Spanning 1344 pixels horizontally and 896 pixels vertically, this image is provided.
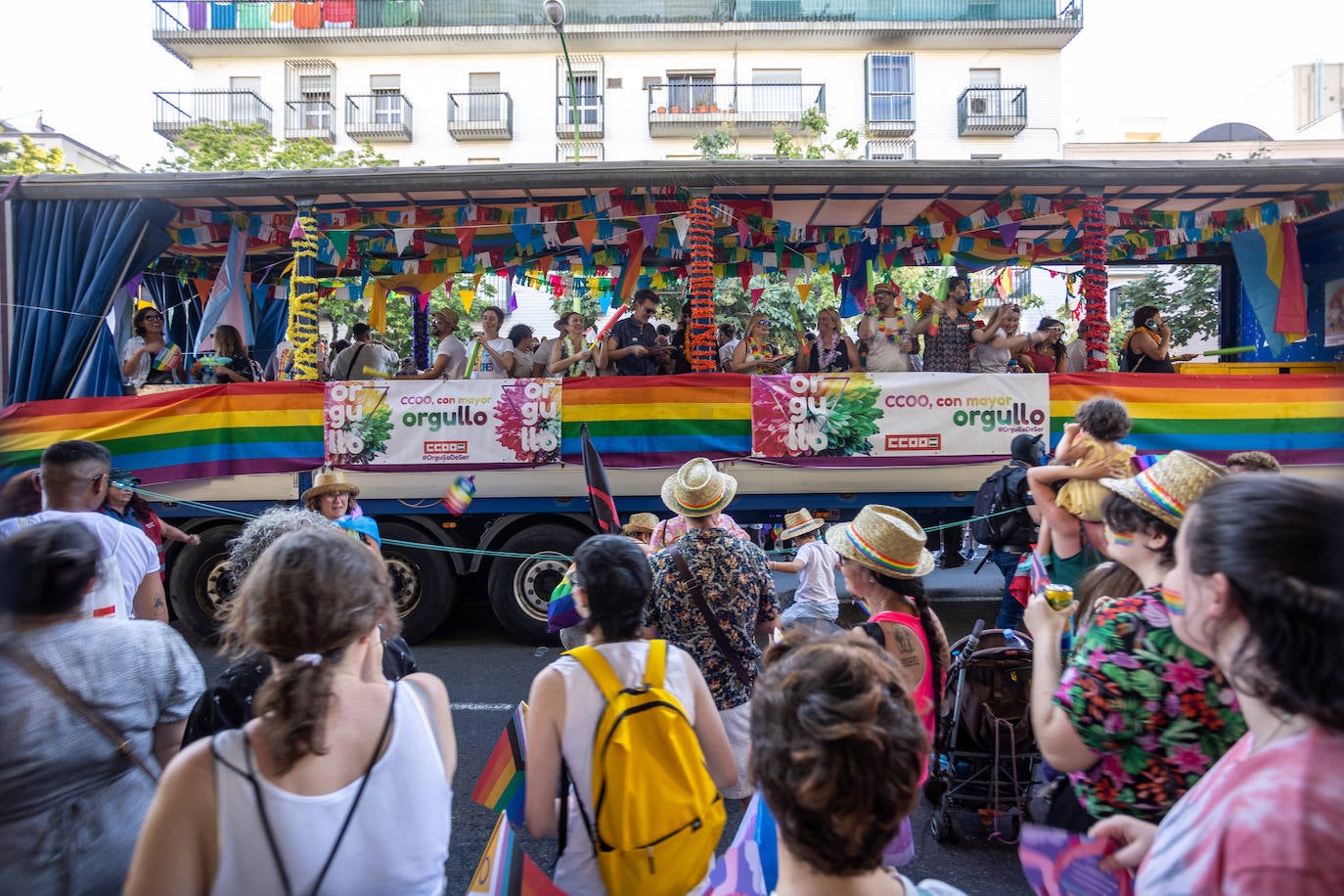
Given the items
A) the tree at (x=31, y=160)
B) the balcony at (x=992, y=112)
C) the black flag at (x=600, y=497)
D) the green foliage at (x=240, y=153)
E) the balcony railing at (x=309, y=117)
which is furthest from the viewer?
the balcony railing at (x=309, y=117)

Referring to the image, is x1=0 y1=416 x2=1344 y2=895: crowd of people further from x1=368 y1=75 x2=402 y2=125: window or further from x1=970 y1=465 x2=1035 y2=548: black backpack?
x1=368 y1=75 x2=402 y2=125: window

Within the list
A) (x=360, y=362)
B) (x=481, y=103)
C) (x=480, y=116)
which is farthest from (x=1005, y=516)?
(x=481, y=103)

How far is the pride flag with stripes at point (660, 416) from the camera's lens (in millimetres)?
6828

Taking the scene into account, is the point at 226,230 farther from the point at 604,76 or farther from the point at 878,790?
the point at 604,76

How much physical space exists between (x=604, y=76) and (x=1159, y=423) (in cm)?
2887

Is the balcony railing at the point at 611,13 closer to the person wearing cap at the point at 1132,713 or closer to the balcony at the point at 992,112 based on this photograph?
the balcony at the point at 992,112

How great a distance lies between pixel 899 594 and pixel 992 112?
3149 cm

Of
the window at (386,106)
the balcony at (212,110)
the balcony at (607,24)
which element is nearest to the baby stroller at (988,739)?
the balcony at (607,24)

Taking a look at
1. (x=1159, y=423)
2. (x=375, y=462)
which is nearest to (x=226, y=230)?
(x=375, y=462)

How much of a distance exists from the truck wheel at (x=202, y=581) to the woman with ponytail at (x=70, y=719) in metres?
5.30

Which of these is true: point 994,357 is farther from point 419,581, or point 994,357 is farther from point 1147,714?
point 1147,714

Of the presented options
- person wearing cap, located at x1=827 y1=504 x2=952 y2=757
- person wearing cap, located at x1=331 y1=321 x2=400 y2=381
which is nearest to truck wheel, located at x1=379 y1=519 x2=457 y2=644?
person wearing cap, located at x1=331 y1=321 x2=400 y2=381

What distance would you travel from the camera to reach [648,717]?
2.04 m

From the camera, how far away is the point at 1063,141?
30.5 meters
